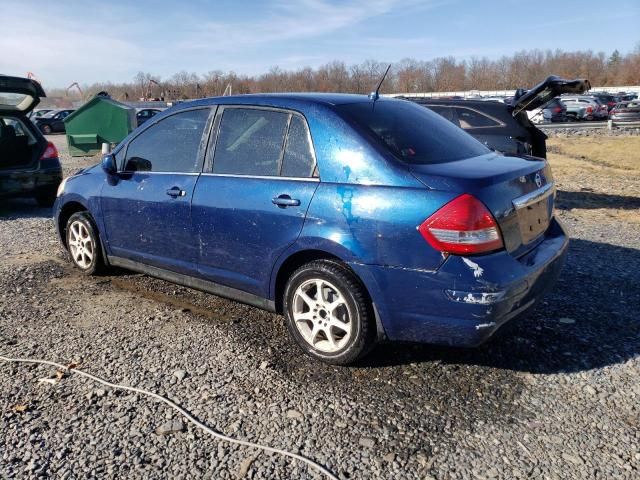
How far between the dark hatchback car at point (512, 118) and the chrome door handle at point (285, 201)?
496 cm

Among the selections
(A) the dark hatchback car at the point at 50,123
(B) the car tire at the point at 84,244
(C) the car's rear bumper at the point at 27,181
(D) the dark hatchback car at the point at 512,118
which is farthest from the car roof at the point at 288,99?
(A) the dark hatchback car at the point at 50,123

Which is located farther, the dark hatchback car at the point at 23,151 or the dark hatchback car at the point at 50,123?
the dark hatchback car at the point at 50,123

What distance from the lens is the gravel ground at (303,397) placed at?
2604mm

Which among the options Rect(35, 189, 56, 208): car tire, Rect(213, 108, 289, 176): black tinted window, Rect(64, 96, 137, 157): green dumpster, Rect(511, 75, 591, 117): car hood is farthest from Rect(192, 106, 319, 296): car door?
Rect(64, 96, 137, 157): green dumpster

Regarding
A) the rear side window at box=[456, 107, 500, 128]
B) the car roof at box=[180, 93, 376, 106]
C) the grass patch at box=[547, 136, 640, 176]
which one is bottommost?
the grass patch at box=[547, 136, 640, 176]

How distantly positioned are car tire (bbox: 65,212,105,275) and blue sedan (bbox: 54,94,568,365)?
660mm

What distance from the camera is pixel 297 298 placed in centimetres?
358

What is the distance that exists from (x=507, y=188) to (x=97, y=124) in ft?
58.3

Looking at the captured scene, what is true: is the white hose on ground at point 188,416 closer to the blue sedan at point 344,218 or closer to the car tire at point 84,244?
the blue sedan at point 344,218

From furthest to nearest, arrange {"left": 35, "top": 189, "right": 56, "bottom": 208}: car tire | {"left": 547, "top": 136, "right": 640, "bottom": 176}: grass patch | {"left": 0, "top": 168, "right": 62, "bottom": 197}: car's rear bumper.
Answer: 1. {"left": 547, "top": 136, "right": 640, "bottom": 176}: grass patch
2. {"left": 35, "top": 189, "right": 56, "bottom": 208}: car tire
3. {"left": 0, "top": 168, "right": 62, "bottom": 197}: car's rear bumper

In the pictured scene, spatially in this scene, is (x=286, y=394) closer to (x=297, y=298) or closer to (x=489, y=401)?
(x=297, y=298)

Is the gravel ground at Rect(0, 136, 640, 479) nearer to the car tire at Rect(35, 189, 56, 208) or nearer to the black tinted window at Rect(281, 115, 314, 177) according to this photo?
the black tinted window at Rect(281, 115, 314, 177)

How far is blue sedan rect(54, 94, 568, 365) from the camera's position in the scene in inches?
118

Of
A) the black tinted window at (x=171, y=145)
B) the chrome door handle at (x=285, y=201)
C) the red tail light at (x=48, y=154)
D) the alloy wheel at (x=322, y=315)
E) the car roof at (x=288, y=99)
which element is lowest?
the alloy wheel at (x=322, y=315)
